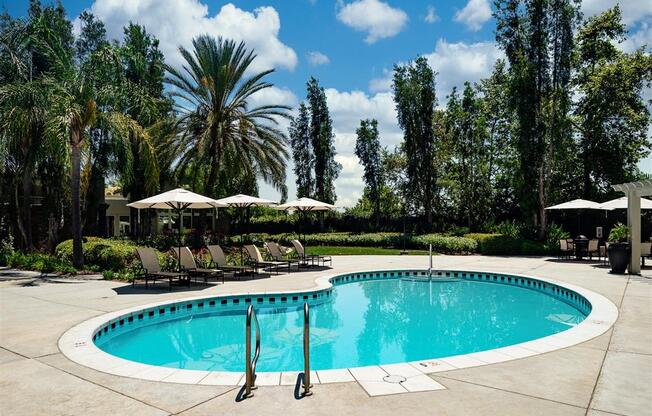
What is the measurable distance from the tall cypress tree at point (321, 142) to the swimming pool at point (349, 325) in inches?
736

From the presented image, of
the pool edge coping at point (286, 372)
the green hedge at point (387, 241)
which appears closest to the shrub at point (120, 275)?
the pool edge coping at point (286, 372)

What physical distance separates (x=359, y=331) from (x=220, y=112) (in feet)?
46.3

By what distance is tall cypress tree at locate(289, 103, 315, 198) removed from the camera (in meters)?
33.0

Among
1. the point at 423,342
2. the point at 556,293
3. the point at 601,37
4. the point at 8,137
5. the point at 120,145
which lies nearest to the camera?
the point at 423,342

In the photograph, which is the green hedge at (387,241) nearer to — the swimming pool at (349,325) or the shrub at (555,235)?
the shrub at (555,235)

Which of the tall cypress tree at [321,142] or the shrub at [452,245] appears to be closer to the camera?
the shrub at [452,245]

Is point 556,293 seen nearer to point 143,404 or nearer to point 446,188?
point 143,404

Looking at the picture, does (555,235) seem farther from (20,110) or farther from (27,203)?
(27,203)

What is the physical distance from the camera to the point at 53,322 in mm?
7832

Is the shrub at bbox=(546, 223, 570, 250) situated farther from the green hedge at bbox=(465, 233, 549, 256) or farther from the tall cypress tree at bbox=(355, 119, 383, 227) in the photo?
the tall cypress tree at bbox=(355, 119, 383, 227)

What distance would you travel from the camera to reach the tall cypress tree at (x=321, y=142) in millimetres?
32250

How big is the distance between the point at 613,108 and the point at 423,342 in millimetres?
22505

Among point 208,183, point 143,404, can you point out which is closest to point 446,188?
point 208,183

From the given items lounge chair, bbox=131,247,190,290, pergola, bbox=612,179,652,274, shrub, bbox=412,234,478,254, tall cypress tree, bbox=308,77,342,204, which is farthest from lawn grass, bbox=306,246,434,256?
lounge chair, bbox=131,247,190,290
